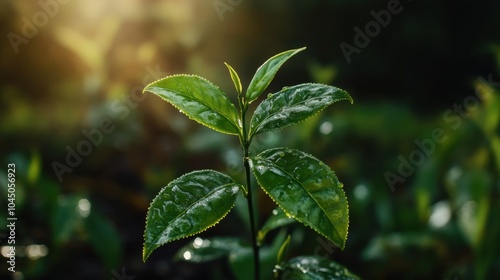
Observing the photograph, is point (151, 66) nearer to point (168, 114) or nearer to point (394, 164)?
point (168, 114)

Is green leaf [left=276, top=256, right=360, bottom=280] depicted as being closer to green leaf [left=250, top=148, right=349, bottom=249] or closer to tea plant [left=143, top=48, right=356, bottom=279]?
tea plant [left=143, top=48, right=356, bottom=279]

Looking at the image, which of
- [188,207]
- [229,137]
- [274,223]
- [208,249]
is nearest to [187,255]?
[208,249]

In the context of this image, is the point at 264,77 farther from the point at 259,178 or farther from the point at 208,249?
the point at 208,249

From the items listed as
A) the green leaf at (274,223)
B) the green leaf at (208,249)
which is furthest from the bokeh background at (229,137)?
the green leaf at (274,223)

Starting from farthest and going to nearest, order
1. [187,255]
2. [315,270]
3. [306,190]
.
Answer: [187,255], [315,270], [306,190]

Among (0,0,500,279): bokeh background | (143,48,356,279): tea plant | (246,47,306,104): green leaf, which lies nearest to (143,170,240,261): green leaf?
(143,48,356,279): tea plant

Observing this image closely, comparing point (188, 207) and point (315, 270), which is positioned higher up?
point (188, 207)

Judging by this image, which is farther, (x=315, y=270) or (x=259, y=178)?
(x=315, y=270)

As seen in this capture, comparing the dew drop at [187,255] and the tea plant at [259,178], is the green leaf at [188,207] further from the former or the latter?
the dew drop at [187,255]

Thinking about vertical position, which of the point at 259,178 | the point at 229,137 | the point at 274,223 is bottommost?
the point at 229,137
